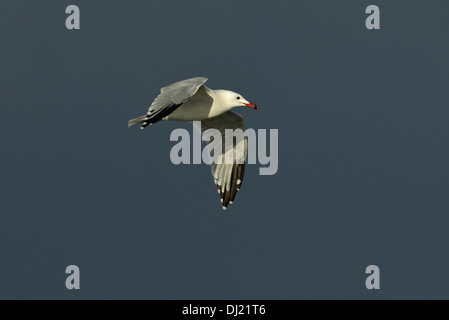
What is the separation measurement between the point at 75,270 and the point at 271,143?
3147 millimetres

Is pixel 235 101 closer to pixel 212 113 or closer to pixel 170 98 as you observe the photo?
pixel 212 113

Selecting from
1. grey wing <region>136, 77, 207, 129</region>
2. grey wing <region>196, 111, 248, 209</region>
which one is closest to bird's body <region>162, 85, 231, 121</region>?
grey wing <region>136, 77, 207, 129</region>

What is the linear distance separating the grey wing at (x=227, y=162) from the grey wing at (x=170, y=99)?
5.38 feet

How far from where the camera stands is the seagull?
37.8 feet

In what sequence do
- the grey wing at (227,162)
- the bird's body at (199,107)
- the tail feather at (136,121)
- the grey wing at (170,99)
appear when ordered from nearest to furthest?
1. the grey wing at (170,99)
2. the bird's body at (199,107)
3. the tail feather at (136,121)
4. the grey wing at (227,162)

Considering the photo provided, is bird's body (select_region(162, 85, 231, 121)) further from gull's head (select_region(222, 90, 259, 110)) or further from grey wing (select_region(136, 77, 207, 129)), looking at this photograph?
grey wing (select_region(136, 77, 207, 129))

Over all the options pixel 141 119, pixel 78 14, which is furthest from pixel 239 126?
pixel 78 14

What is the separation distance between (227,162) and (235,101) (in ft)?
5.14

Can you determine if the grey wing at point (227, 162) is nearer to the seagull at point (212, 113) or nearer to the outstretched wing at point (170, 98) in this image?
the seagull at point (212, 113)

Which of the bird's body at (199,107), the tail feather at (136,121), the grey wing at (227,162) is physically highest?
the bird's body at (199,107)

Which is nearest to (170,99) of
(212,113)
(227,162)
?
(212,113)

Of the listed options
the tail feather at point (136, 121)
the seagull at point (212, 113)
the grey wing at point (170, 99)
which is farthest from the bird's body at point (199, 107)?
the grey wing at point (170, 99)

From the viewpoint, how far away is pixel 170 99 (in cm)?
1159

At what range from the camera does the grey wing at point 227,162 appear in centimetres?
1357
